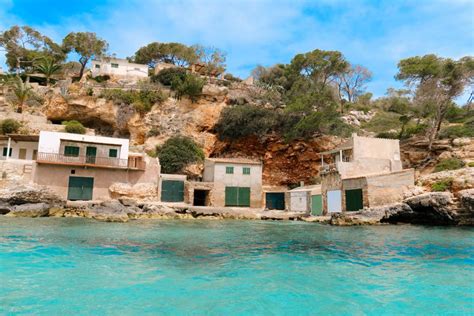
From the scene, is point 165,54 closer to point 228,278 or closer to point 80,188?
point 80,188

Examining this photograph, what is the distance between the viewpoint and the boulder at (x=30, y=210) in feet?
67.4

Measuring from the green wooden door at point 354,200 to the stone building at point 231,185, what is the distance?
8951 mm

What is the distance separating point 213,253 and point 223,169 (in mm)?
20868

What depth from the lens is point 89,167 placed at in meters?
27.2

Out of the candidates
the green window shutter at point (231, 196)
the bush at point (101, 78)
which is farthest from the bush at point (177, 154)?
the bush at point (101, 78)

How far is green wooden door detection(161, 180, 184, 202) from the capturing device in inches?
1114

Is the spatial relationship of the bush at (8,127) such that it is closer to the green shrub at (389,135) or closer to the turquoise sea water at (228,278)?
the turquoise sea water at (228,278)

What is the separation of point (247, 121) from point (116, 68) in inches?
840

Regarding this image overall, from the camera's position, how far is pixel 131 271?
704 cm

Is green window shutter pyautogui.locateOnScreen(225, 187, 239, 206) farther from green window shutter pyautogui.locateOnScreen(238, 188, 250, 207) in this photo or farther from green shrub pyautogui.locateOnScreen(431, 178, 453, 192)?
green shrub pyautogui.locateOnScreen(431, 178, 453, 192)

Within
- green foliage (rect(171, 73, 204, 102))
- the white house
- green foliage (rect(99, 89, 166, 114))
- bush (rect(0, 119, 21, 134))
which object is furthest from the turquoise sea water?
the white house

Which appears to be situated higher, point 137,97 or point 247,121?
point 137,97

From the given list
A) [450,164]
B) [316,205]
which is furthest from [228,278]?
[450,164]

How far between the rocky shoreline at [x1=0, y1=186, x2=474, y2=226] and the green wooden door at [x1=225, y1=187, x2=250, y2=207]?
407 centimetres
